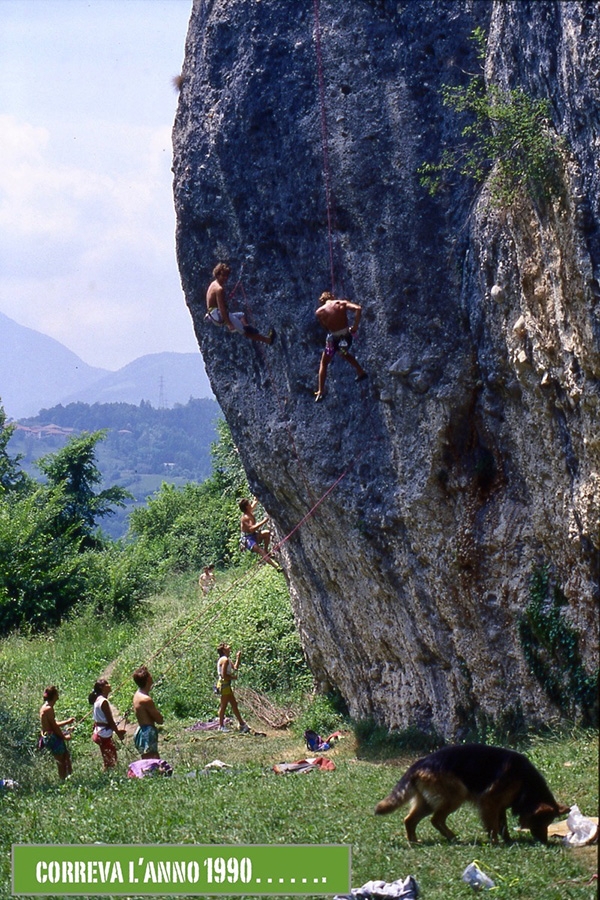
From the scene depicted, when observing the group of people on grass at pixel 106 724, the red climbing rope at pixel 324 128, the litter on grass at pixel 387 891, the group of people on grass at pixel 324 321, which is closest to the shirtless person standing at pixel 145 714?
the group of people on grass at pixel 106 724

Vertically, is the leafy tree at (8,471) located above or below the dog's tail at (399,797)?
above

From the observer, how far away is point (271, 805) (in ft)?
32.2

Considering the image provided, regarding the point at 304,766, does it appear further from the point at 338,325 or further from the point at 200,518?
the point at 200,518

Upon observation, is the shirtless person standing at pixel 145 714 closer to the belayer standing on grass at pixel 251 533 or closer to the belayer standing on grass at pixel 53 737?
the belayer standing on grass at pixel 53 737

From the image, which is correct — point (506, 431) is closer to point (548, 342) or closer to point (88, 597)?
point (548, 342)

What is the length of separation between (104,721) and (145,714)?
2.27 feet

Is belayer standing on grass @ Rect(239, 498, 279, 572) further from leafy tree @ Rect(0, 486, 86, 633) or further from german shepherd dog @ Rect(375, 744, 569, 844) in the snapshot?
german shepherd dog @ Rect(375, 744, 569, 844)

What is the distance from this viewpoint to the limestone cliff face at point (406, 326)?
→ 10.0 meters

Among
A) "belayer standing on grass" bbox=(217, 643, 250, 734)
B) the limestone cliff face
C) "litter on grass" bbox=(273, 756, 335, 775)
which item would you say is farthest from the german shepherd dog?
"belayer standing on grass" bbox=(217, 643, 250, 734)

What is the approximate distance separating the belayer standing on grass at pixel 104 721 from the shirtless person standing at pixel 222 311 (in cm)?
476

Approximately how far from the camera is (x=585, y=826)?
25.6 ft

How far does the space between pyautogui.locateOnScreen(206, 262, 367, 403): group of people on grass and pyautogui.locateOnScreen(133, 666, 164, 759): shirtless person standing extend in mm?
4120

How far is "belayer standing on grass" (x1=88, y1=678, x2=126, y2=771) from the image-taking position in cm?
1234

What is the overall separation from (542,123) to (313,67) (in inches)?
173
